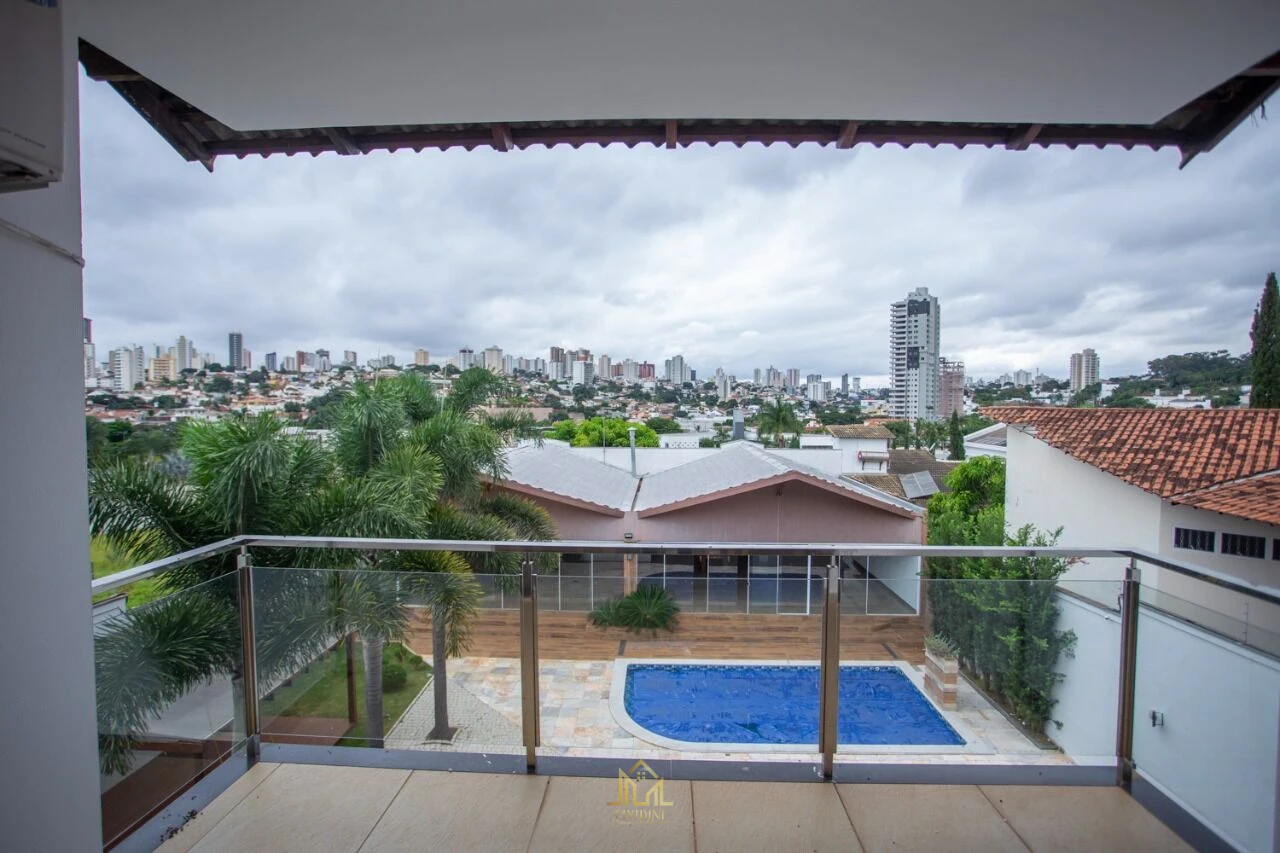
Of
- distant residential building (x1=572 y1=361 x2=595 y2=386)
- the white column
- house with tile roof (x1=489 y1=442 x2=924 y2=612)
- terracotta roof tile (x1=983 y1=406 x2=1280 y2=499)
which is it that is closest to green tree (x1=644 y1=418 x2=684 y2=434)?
distant residential building (x1=572 y1=361 x2=595 y2=386)

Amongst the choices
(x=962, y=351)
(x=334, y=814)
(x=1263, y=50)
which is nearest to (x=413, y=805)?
(x=334, y=814)

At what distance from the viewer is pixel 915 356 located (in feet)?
165

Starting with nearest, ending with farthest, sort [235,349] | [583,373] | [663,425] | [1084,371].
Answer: [235,349]
[1084,371]
[583,373]
[663,425]

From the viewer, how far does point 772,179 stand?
1703 centimetres

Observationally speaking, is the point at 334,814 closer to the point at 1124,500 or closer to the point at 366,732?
the point at 366,732

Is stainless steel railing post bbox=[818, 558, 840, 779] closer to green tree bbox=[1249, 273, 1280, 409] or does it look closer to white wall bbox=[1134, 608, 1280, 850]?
white wall bbox=[1134, 608, 1280, 850]

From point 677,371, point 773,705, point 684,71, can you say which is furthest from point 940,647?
point 677,371

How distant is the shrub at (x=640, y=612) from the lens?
2.83 meters

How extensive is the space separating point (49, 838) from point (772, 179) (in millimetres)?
18267

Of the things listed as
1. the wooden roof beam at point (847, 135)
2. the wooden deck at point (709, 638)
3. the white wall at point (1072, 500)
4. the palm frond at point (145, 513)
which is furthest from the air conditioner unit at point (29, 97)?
the white wall at point (1072, 500)

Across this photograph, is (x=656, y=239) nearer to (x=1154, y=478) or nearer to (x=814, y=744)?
(x=1154, y=478)

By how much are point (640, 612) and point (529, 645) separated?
0.56 meters

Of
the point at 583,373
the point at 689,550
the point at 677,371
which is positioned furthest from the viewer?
the point at 677,371

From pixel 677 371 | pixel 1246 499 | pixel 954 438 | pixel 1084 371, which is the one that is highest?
pixel 677 371
